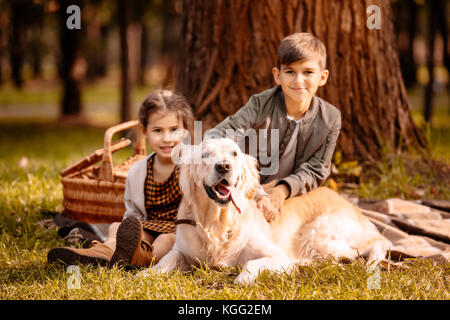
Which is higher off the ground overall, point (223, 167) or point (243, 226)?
point (223, 167)

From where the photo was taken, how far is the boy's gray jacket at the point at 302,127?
3.63 m

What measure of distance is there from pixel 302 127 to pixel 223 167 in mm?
1065

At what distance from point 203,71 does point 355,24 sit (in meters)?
1.63

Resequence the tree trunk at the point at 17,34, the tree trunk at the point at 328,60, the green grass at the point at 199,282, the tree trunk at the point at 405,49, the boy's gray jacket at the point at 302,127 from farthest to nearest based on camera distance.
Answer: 1. the tree trunk at the point at 405,49
2. the tree trunk at the point at 17,34
3. the tree trunk at the point at 328,60
4. the boy's gray jacket at the point at 302,127
5. the green grass at the point at 199,282

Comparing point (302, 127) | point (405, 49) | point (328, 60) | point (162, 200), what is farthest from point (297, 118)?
point (405, 49)

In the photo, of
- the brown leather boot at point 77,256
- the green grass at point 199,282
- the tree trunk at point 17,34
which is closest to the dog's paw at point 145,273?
the green grass at point 199,282

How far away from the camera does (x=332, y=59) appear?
16.6ft

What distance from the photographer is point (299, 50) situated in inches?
136

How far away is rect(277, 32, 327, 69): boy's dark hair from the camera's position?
3459mm

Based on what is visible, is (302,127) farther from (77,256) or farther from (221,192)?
(77,256)

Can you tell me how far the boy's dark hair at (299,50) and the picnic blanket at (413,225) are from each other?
1370 mm

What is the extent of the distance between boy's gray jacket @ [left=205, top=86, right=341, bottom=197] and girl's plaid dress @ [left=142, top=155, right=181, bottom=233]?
1.99 feet

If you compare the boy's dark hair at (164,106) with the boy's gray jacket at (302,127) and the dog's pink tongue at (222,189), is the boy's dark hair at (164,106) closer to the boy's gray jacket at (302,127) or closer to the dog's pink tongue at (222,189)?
the boy's gray jacket at (302,127)
